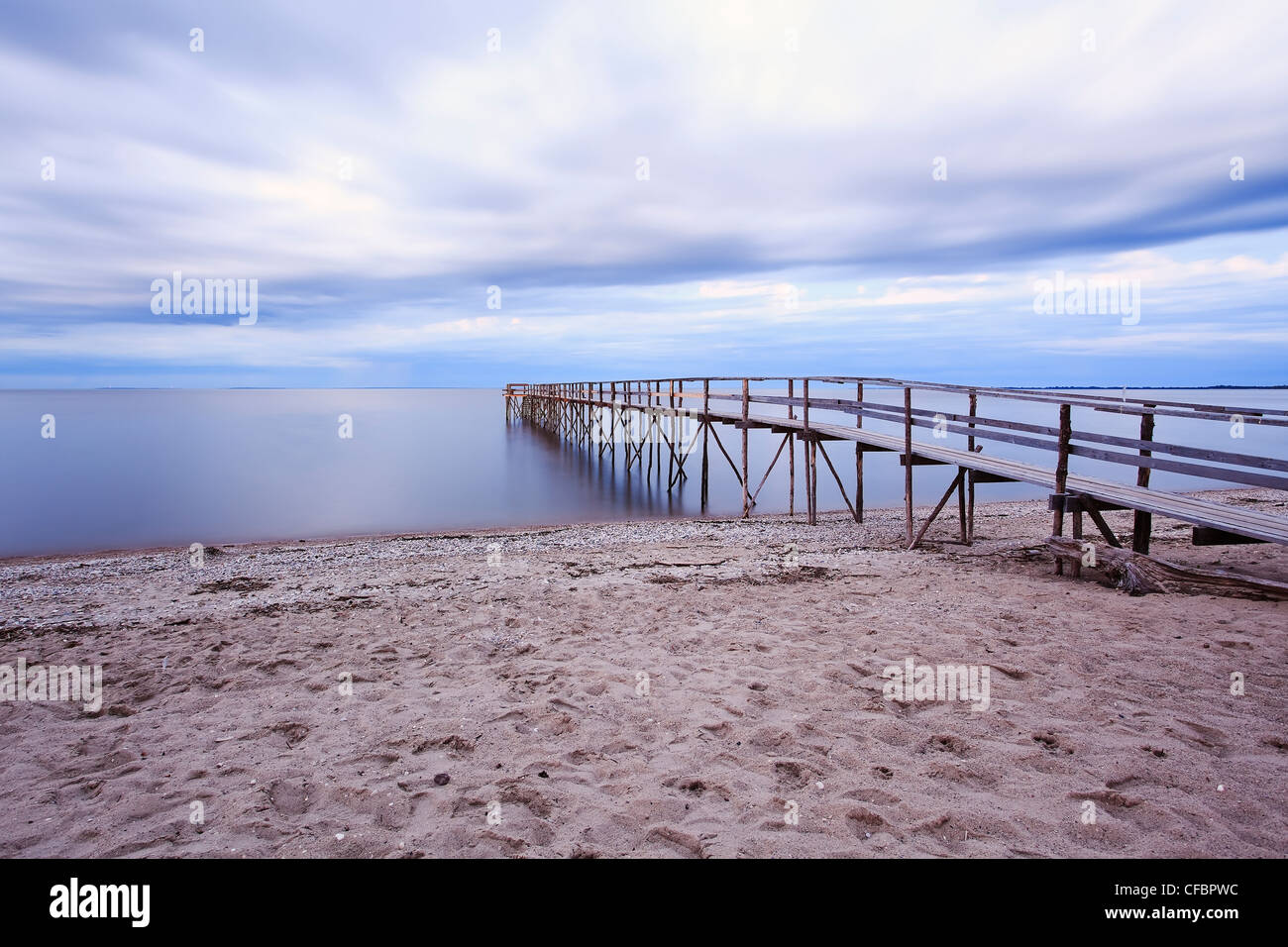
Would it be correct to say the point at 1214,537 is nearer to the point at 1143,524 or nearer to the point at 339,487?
the point at 1143,524

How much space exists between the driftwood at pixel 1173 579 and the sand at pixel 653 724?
0.22 metres

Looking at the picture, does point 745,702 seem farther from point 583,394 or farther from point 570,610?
point 583,394

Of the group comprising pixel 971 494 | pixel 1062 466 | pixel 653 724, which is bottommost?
pixel 653 724

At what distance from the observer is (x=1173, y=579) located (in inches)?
255

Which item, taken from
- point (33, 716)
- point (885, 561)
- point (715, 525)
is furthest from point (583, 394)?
point (33, 716)

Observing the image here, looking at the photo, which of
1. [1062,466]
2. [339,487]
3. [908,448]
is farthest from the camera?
[339,487]

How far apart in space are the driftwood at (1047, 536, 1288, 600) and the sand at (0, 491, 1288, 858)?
0.72 ft

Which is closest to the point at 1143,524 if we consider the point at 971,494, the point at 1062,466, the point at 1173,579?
the point at 1062,466

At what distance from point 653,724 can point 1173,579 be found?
5.61 metres

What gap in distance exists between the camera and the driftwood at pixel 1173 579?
614cm

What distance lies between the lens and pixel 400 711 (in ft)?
14.0

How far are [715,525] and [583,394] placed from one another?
81.8 ft

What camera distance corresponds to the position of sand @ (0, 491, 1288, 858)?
2.94 metres

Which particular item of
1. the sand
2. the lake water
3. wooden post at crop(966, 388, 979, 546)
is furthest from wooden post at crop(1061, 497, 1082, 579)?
the lake water
